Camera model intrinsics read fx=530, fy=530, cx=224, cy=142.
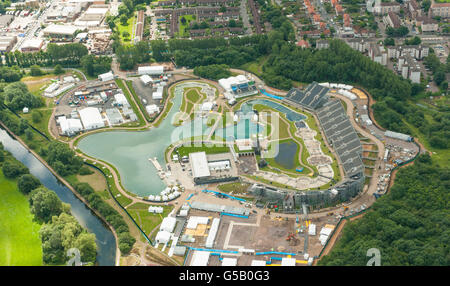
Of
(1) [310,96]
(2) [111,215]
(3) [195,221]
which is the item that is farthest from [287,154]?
(2) [111,215]

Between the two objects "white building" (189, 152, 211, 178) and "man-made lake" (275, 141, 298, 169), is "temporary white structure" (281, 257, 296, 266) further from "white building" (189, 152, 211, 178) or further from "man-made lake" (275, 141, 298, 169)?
"white building" (189, 152, 211, 178)

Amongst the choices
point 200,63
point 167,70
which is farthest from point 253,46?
point 167,70

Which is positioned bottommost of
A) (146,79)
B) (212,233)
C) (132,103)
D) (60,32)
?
(212,233)

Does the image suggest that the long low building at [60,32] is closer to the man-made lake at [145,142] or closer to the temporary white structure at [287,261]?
the man-made lake at [145,142]

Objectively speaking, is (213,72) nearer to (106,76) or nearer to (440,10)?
(106,76)

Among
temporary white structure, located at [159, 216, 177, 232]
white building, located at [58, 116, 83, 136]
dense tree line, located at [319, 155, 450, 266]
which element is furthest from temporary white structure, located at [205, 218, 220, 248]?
white building, located at [58, 116, 83, 136]

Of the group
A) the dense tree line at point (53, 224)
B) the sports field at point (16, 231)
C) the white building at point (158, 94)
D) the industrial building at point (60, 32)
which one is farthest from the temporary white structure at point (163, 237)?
the industrial building at point (60, 32)

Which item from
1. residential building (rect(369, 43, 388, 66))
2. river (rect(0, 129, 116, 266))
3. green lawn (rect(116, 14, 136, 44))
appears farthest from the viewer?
green lawn (rect(116, 14, 136, 44))
